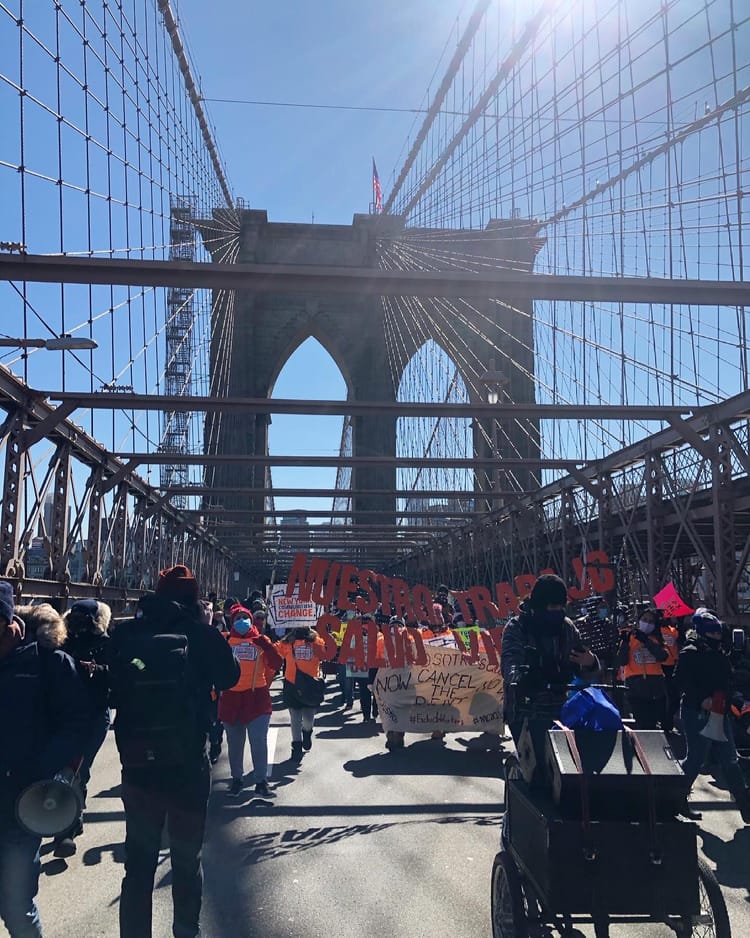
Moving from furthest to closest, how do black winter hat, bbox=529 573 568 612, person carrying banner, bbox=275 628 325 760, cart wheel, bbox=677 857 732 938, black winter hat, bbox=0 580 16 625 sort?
person carrying banner, bbox=275 628 325 760, black winter hat, bbox=529 573 568 612, black winter hat, bbox=0 580 16 625, cart wheel, bbox=677 857 732 938

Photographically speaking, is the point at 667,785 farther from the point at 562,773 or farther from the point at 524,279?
the point at 524,279

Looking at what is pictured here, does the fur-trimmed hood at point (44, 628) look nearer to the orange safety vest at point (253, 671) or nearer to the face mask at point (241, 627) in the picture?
the orange safety vest at point (253, 671)

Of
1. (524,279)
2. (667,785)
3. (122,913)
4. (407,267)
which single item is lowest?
(122,913)

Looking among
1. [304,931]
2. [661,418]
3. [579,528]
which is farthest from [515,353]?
[304,931]

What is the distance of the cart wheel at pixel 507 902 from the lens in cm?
375

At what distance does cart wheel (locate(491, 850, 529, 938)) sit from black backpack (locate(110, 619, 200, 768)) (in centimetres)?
136

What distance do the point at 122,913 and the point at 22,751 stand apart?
0.80 m

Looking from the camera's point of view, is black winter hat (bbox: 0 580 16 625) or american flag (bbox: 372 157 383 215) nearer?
black winter hat (bbox: 0 580 16 625)

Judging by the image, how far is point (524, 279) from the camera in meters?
10.3

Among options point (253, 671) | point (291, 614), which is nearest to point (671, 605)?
point (253, 671)

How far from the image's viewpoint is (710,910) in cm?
374

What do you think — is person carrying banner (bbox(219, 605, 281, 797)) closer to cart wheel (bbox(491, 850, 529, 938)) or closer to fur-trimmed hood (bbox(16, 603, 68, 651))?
fur-trimmed hood (bbox(16, 603, 68, 651))

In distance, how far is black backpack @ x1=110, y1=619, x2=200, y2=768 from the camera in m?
3.94

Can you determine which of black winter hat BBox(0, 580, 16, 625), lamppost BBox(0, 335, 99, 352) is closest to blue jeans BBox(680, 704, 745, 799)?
black winter hat BBox(0, 580, 16, 625)
